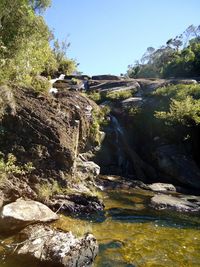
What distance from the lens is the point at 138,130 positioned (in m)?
26.7

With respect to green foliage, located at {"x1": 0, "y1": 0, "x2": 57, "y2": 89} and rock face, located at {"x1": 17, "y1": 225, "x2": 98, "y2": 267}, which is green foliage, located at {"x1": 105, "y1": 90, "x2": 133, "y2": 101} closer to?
green foliage, located at {"x1": 0, "y1": 0, "x2": 57, "y2": 89}

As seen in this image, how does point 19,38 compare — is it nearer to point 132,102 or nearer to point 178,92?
point 132,102

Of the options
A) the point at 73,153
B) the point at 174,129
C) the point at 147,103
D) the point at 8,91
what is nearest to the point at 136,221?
the point at 73,153

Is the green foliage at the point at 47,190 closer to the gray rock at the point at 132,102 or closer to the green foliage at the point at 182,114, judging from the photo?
the green foliage at the point at 182,114

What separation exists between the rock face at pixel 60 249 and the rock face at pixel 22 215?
2.58ft

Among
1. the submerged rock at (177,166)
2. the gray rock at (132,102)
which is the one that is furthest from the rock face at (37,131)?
the gray rock at (132,102)

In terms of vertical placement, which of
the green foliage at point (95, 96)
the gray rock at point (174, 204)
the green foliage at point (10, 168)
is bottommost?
the gray rock at point (174, 204)

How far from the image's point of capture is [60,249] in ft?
24.5

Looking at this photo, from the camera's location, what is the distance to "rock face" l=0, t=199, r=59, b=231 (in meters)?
8.94

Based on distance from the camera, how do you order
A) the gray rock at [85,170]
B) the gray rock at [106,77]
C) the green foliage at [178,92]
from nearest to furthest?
the gray rock at [85,170], the green foliage at [178,92], the gray rock at [106,77]

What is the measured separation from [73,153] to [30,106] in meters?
2.75

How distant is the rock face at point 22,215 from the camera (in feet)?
29.3

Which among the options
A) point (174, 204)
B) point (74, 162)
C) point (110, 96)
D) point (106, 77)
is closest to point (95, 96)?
point (110, 96)

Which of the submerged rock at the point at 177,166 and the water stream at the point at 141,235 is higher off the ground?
the submerged rock at the point at 177,166
